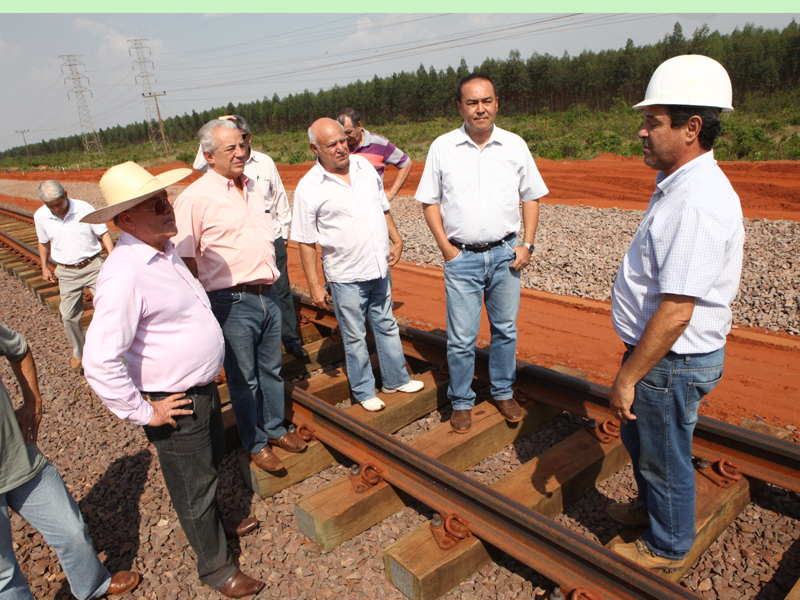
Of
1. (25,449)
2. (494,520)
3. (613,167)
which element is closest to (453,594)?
(494,520)

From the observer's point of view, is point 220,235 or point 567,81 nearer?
point 220,235

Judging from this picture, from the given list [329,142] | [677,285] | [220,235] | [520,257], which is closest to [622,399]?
[677,285]

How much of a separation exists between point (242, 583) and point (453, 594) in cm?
112

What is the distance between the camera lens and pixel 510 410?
13.4 ft

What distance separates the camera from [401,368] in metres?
4.59

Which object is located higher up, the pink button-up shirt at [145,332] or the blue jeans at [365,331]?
the pink button-up shirt at [145,332]

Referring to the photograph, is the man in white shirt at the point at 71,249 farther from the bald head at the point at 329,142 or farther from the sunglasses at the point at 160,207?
the sunglasses at the point at 160,207

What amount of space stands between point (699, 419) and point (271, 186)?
13.2 feet

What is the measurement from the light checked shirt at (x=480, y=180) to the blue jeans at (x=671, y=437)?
1.56 metres

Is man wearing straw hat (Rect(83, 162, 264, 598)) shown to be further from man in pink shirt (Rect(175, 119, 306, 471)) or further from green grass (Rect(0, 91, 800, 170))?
green grass (Rect(0, 91, 800, 170))

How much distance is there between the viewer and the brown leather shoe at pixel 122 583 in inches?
120

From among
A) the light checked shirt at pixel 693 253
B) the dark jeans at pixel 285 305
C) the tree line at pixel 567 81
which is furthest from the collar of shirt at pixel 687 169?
the tree line at pixel 567 81

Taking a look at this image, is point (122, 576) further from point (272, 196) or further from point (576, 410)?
point (272, 196)

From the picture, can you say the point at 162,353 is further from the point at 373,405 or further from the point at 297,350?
the point at 297,350
